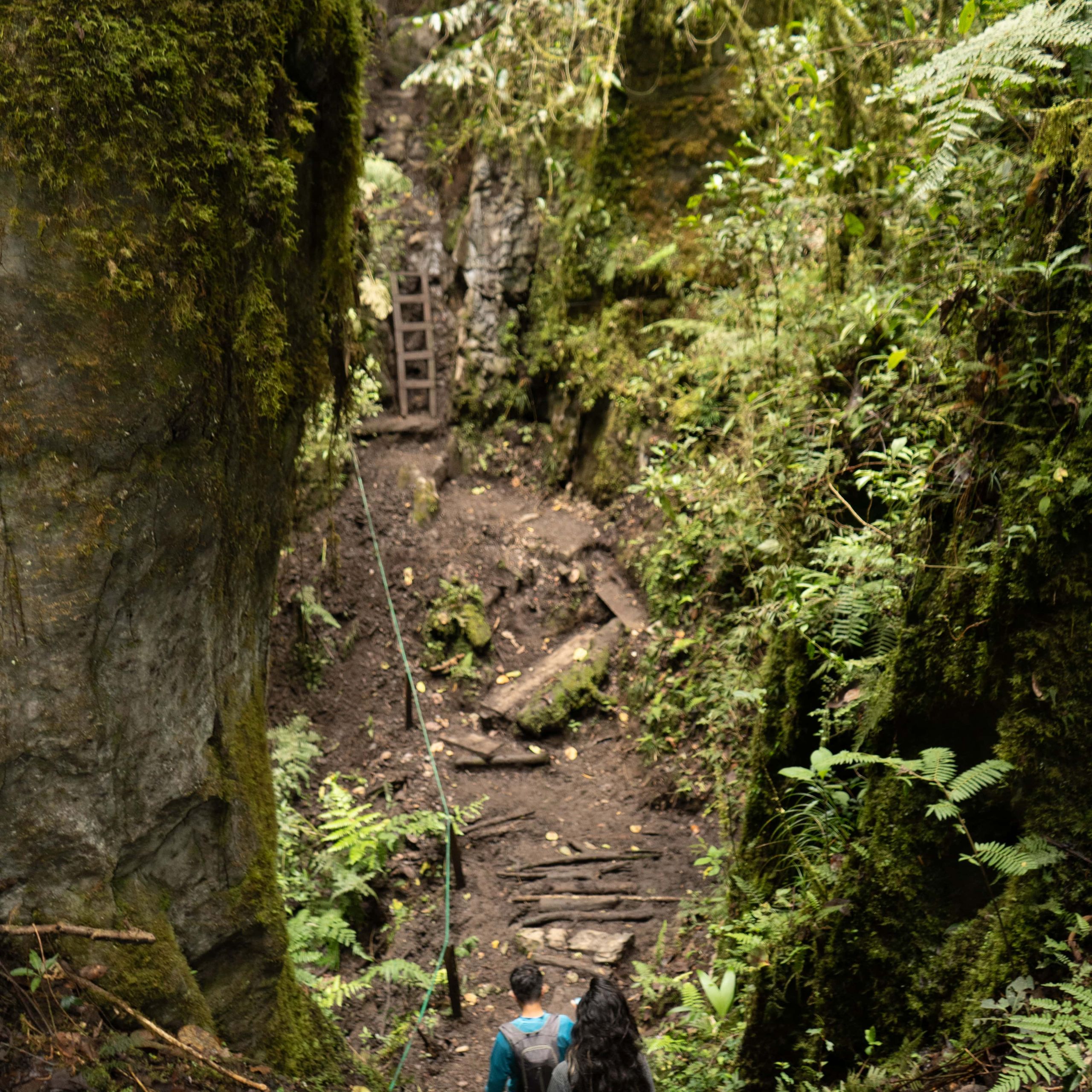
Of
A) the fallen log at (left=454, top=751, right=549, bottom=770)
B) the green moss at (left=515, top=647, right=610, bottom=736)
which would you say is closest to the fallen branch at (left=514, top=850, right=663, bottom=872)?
the fallen log at (left=454, top=751, right=549, bottom=770)

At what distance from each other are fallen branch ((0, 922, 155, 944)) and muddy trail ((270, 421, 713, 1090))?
6.46ft

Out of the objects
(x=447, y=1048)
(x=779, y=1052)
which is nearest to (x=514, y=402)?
(x=447, y=1048)

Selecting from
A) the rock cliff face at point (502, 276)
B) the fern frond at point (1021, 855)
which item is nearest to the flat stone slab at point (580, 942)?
the fern frond at point (1021, 855)

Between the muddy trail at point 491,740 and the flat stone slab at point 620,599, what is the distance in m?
0.03

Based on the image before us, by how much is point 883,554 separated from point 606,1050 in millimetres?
2947

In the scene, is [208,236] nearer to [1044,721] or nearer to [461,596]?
[1044,721]

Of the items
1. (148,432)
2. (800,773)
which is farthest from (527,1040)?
(148,432)

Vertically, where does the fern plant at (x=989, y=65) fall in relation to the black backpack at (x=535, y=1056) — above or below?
above

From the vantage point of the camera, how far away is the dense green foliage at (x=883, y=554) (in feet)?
8.96

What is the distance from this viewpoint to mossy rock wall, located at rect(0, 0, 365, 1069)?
2.52m

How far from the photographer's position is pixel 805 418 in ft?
22.0

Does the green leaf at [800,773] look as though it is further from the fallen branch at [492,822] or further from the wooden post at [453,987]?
the fallen branch at [492,822]

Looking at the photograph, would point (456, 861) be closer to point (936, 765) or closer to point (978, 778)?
point (936, 765)

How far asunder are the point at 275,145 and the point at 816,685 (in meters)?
3.71
